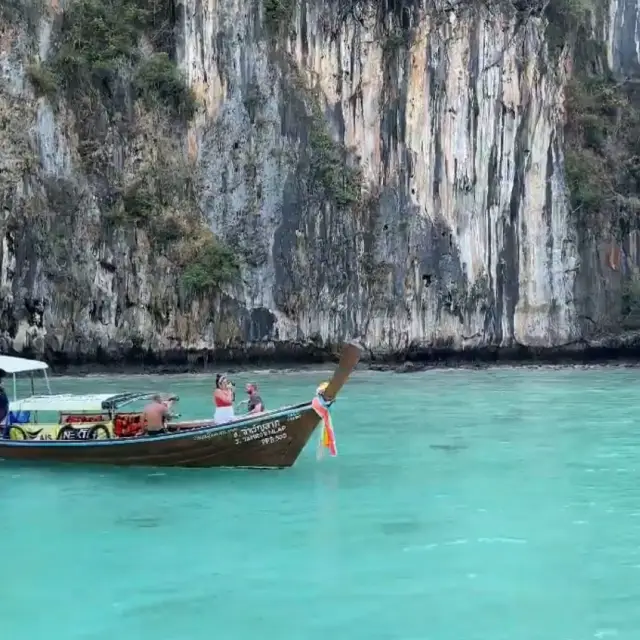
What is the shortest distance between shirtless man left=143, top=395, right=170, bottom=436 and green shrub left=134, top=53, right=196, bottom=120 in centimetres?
1533

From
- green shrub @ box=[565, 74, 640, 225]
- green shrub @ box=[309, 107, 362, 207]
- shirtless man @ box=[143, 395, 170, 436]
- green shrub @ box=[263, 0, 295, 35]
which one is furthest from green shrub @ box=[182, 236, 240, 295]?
shirtless man @ box=[143, 395, 170, 436]

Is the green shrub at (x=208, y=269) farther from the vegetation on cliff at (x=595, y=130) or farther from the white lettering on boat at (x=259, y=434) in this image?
the white lettering on boat at (x=259, y=434)

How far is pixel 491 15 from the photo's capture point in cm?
2727

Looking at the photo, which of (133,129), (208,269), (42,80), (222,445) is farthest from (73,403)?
(133,129)

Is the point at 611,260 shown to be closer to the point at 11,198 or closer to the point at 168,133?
the point at 168,133

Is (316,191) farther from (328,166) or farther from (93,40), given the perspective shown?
(93,40)

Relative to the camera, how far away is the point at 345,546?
294 inches

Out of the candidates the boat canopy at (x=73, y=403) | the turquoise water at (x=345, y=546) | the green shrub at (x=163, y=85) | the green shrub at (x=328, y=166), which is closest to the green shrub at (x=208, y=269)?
the green shrub at (x=328, y=166)

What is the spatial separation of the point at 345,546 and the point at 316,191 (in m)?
18.8

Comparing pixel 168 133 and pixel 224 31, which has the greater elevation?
pixel 224 31

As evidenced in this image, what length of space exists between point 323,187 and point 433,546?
18.8 metres

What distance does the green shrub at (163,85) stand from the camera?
2439 centimetres

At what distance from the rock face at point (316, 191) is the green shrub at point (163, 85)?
0.99 feet

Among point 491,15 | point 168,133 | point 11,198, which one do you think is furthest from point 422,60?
point 11,198
